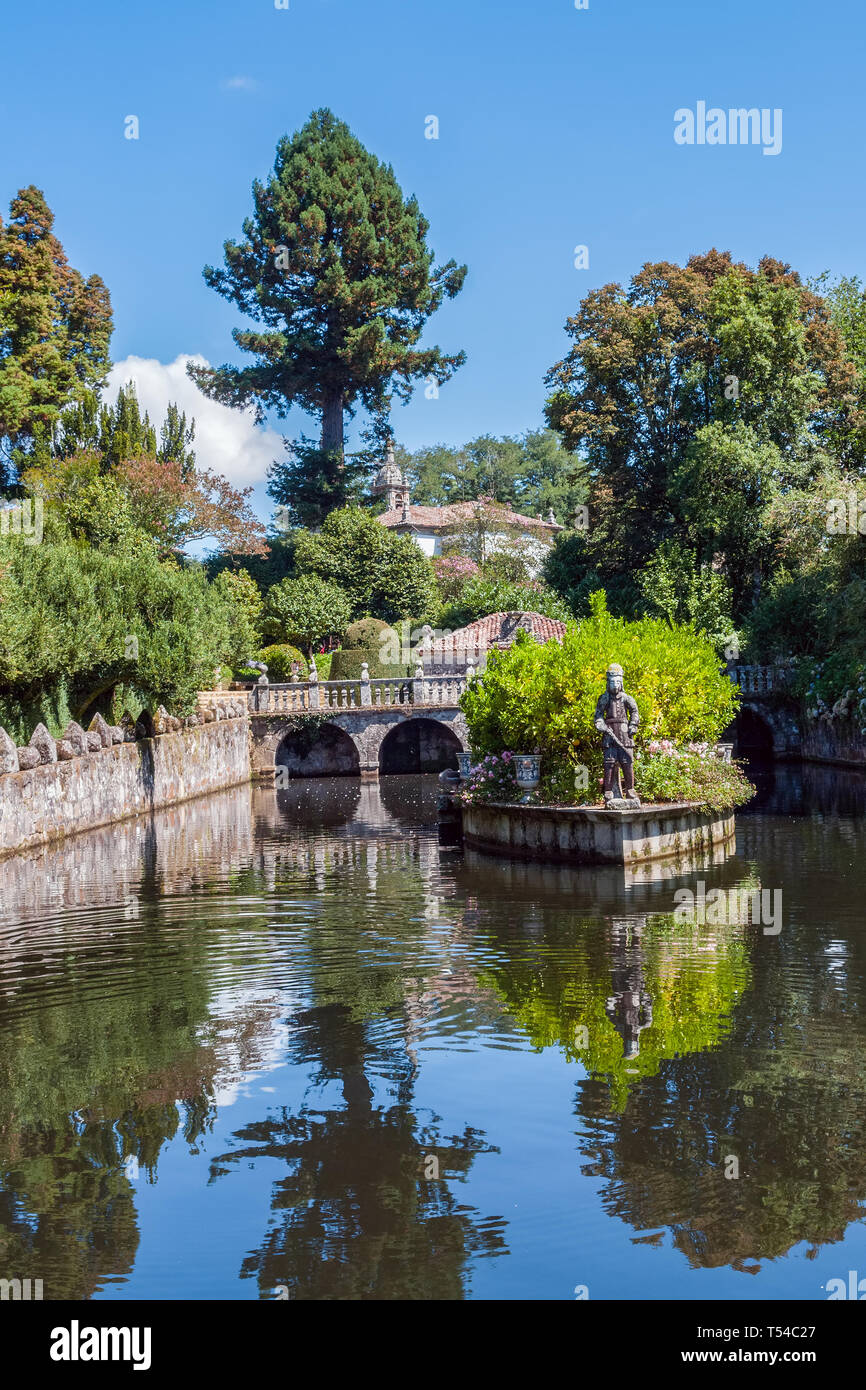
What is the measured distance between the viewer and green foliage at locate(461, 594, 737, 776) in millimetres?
20438

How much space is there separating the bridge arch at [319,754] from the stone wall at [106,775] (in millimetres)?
5098

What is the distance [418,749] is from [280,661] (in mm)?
5864

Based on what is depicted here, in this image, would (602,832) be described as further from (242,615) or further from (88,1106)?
(242,615)

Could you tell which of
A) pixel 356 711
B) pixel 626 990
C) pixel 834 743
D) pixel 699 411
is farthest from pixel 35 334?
pixel 626 990

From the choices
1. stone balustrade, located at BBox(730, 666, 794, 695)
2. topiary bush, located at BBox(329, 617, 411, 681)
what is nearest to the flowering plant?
stone balustrade, located at BBox(730, 666, 794, 695)

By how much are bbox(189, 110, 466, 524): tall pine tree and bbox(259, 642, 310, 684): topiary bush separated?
48.6 feet

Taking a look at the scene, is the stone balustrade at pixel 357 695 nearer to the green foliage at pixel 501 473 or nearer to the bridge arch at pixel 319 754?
the bridge arch at pixel 319 754

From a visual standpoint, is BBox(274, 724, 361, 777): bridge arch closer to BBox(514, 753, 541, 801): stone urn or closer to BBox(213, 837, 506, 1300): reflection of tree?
BBox(514, 753, 541, 801): stone urn

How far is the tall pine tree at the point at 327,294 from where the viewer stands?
5619 centimetres

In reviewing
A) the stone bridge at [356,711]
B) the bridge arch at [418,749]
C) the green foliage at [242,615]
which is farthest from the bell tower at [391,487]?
the stone bridge at [356,711]

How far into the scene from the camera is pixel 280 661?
45438 mm

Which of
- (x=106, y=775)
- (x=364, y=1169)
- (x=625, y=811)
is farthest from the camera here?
(x=106, y=775)

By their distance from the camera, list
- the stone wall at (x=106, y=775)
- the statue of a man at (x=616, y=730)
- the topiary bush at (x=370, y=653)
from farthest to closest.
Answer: the topiary bush at (x=370, y=653)
the stone wall at (x=106, y=775)
the statue of a man at (x=616, y=730)
